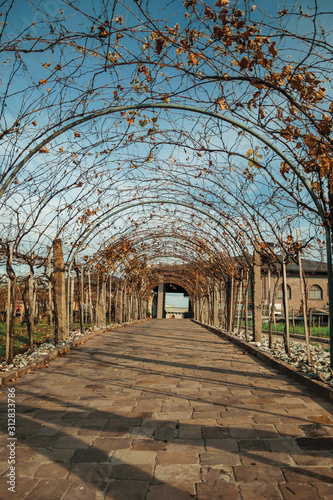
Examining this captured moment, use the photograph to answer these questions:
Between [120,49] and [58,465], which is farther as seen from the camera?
[120,49]

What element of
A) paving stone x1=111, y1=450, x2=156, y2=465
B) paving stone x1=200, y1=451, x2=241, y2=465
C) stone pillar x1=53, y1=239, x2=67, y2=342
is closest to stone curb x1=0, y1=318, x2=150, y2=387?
stone pillar x1=53, y1=239, x2=67, y2=342

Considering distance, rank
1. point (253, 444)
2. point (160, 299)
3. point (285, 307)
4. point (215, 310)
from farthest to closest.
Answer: point (160, 299)
point (215, 310)
point (285, 307)
point (253, 444)

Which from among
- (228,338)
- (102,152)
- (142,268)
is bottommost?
(228,338)

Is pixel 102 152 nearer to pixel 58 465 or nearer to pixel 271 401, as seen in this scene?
pixel 271 401

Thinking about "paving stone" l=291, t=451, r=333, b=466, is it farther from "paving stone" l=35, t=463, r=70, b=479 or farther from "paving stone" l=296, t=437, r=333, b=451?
"paving stone" l=35, t=463, r=70, b=479

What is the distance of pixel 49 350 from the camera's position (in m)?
7.19

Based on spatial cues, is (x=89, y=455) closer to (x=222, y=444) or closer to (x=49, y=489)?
(x=49, y=489)

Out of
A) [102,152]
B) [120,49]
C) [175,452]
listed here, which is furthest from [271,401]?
[102,152]

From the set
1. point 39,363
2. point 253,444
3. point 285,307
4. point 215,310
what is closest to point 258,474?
point 253,444

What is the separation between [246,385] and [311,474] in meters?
2.49

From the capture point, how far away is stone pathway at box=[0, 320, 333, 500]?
2227 millimetres

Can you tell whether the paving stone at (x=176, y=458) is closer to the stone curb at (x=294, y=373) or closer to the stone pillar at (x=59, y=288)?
the stone curb at (x=294, y=373)

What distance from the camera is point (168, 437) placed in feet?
9.94

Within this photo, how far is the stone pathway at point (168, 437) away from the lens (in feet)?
7.30
